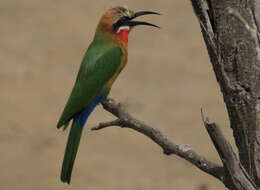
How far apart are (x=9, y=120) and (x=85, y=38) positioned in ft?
8.05

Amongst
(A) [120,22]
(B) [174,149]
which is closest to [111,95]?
(A) [120,22]

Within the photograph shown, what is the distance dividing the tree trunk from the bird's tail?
60.9 inches

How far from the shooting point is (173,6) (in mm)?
11562

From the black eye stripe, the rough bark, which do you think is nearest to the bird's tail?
the black eye stripe

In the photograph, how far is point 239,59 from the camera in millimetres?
2543

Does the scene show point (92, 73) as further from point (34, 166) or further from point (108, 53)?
point (34, 166)

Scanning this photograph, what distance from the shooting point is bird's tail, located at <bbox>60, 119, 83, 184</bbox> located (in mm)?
3967

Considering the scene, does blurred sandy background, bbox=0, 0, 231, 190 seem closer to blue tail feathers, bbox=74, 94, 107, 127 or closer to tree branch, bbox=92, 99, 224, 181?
blue tail feathers, bbox=74, 94, 107, 127

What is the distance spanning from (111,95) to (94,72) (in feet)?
12.8

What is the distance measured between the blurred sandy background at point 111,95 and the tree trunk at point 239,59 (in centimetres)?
495

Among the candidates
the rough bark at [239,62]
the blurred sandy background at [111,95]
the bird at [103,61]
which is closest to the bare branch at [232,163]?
the rough bark at [239,62]

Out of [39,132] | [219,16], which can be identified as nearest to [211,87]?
[39,132]

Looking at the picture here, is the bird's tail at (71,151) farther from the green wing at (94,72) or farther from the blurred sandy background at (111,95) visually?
the blurred sandy background at (111,95)

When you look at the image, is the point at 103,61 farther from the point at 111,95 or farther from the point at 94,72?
the point at 111,95
